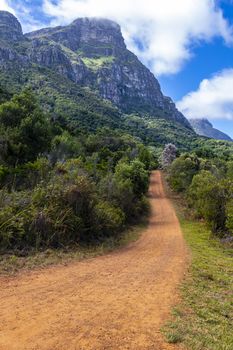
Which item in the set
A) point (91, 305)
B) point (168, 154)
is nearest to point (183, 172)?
point (168, 154)

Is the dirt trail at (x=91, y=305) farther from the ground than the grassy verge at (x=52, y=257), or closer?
closer

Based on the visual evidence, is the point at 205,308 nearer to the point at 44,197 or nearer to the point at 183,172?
the point at 44,197

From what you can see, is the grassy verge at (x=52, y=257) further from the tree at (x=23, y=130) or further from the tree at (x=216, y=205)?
the tree at (x=23, y=130)

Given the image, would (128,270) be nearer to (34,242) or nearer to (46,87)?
(34,242)

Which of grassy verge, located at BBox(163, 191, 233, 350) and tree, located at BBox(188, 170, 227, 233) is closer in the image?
grassy verge, located at BBox(163, 191, 233, 350)

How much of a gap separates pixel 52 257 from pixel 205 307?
21.6 feet

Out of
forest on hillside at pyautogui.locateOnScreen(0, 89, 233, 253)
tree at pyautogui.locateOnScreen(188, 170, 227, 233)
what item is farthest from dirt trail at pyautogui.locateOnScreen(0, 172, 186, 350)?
tree at pyautogui.locateOnScreen(188, 170, 227, 233)

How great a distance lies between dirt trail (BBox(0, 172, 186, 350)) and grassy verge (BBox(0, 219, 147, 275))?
56cm

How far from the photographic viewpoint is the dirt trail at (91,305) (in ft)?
24.2

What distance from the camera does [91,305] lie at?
31.9ft

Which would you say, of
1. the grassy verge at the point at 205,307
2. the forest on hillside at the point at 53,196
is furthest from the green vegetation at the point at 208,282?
the forest on hillside at the point at 53,196

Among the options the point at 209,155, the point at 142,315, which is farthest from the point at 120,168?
the point at 209,155

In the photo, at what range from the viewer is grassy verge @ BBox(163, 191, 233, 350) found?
8.02 meters

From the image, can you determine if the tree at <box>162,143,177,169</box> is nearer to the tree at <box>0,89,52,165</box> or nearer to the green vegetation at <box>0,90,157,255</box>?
the green vegetation at <box>0,90,157,255</box>
